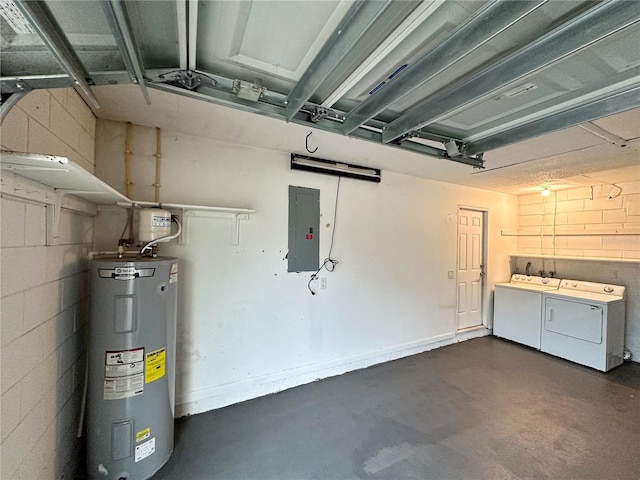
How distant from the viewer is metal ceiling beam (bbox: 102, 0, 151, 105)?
829 mm

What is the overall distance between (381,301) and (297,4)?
9.88ft

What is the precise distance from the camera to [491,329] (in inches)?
178

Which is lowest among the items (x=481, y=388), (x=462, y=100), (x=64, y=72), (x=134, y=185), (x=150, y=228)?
(x=481, y=388)

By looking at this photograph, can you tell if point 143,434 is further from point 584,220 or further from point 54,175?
point 584,220

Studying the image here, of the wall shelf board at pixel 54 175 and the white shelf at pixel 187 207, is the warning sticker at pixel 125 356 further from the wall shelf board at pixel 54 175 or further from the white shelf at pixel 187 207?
the white shelf at pixel 187 207

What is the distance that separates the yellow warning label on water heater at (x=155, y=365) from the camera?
1.64 m

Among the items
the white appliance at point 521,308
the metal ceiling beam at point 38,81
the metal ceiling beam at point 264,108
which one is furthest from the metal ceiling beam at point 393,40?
the white appliance at point 521,308

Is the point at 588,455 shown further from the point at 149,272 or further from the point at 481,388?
the point at 149,272

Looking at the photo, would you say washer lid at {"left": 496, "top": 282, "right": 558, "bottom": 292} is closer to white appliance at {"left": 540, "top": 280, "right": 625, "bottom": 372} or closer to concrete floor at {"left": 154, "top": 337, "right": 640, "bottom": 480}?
white appliance at {"left": 540, "top": 280, "right": 625, "bottom": 372}

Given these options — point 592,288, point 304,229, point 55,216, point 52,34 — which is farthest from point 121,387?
point 592,288

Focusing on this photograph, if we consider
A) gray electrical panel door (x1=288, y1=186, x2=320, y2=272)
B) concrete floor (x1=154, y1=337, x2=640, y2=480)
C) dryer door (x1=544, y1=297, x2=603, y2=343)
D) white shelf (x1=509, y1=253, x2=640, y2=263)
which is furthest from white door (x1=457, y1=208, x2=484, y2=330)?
gray electrical panel door (x1=288, y1=186, x2=320, y2=272)

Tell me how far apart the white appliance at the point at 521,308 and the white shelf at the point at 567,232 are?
0.75m

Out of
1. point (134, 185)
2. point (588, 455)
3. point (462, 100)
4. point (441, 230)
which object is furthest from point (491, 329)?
point (134, 185)

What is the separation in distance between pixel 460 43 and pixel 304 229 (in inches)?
79.3
